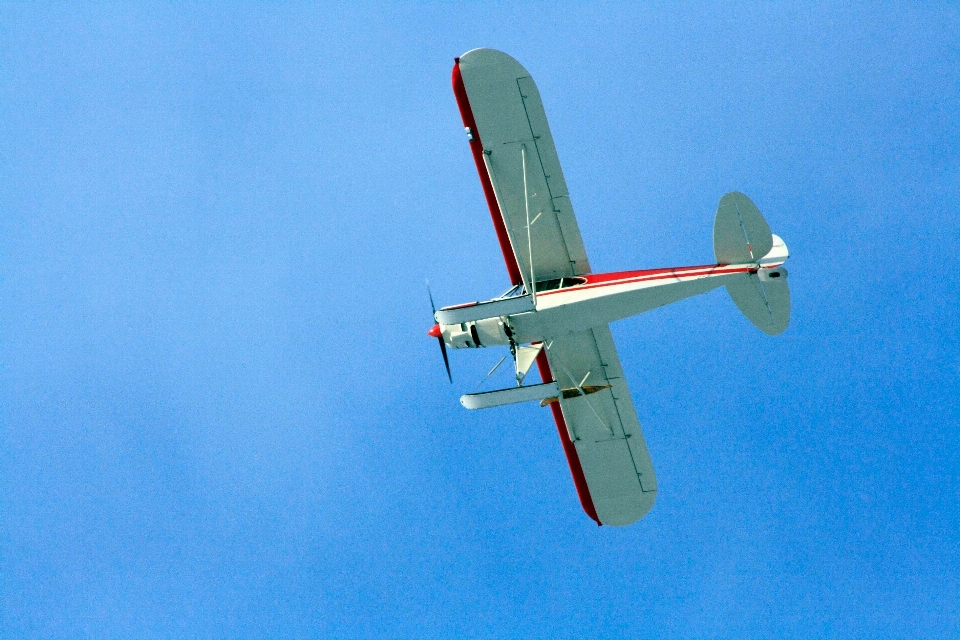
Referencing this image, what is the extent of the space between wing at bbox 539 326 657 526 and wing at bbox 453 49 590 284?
5.70ft

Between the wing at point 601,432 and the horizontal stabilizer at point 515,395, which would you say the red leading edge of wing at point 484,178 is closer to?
the wing at point 601,432

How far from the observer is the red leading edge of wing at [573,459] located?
16.4m

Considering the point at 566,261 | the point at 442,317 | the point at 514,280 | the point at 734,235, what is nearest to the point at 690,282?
the point at 734,235

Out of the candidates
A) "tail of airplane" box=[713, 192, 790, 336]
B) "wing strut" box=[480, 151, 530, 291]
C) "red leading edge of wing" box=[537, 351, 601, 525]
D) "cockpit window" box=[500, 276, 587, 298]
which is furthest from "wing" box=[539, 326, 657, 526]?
"tail of airplane" box=[713, 192, 790, 336]

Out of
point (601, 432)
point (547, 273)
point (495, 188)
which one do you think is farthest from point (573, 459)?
point (495, 188)

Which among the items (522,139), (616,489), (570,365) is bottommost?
(616,489)

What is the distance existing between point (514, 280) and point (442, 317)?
233 cm

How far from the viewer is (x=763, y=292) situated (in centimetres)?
1378

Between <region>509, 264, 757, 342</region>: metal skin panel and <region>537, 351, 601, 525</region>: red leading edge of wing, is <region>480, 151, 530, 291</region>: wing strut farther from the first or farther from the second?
<region>537, 351, 601, 525</region>: red leading edge of wing

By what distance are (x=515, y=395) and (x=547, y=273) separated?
2.61 m

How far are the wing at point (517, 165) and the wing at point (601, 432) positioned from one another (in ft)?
5.70

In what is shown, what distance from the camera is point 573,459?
16766 millimetres

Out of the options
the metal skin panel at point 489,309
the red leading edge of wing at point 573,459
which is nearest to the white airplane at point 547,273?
the metal skin panel at point 489,309

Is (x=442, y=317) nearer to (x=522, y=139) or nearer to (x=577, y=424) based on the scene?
(x=522, y=139)
